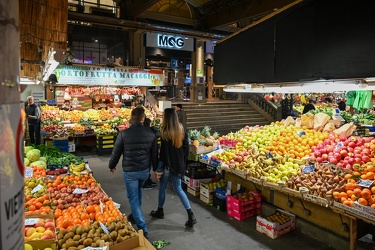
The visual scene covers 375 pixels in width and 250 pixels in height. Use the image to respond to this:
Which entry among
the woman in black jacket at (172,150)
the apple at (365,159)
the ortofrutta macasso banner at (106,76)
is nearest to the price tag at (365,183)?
the apple at (365,159)

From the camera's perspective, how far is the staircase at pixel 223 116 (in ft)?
47.2

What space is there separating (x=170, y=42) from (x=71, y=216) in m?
13.4

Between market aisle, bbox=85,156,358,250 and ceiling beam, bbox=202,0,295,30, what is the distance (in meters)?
6.84

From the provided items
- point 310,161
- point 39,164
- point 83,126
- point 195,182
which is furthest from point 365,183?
point 83,126

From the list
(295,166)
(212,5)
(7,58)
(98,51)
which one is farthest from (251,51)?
(98,51)

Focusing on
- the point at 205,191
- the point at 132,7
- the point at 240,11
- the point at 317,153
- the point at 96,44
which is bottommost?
the point at 205,191

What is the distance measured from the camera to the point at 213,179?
→ 627cm

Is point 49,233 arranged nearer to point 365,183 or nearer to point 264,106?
point 365,183

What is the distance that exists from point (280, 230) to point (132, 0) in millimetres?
11056

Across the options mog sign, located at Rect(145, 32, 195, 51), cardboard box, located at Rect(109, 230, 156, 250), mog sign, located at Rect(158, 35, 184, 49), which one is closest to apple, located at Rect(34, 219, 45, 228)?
cardboard box, located at Rect(109, 230, 156, 250)

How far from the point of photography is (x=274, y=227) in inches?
173

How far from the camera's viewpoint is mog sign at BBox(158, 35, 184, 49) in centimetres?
1538

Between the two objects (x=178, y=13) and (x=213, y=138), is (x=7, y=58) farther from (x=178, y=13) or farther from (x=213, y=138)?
(x=178, y=13)

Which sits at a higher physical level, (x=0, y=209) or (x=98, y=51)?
(x=98, y=51)
